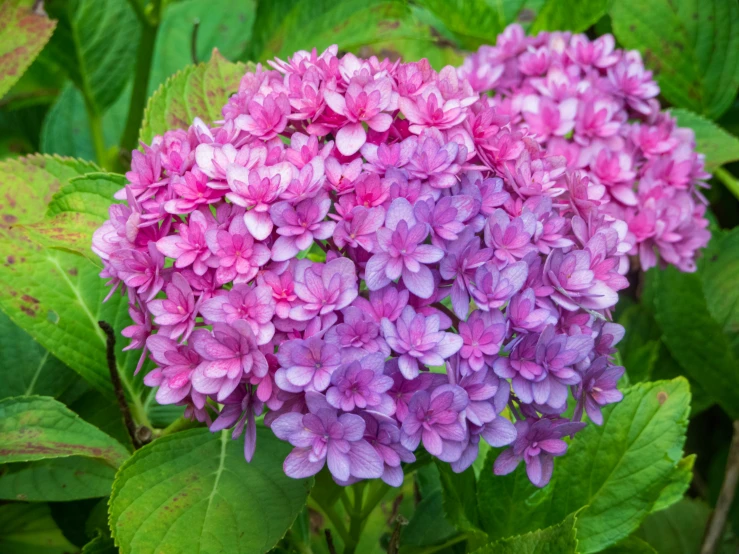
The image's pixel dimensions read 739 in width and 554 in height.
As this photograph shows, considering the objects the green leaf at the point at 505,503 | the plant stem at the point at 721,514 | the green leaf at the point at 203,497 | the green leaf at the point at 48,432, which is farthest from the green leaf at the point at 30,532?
the plant stem at the point at 721,514

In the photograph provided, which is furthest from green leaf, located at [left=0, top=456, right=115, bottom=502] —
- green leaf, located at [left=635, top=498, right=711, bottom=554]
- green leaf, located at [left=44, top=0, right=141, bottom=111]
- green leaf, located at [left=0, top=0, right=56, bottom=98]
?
green leaf, located at [left=635, top=498, right=711, bottom=554]

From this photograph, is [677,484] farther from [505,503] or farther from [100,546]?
[100,546]

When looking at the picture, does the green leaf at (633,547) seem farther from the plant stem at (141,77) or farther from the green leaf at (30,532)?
the plant stem at (141,77)

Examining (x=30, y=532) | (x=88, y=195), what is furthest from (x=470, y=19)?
(x=30, y=532)

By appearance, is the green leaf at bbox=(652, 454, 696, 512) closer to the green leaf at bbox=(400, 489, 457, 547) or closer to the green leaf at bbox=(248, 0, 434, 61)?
the green leaf at bbox=(400, 489, 457, 547)

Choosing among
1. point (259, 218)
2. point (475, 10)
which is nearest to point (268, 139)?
point (259, 218)

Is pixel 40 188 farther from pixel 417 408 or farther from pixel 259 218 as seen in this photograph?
pixel 417 408
